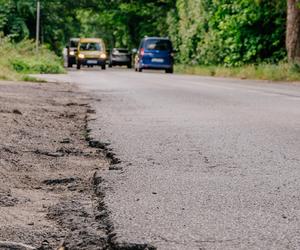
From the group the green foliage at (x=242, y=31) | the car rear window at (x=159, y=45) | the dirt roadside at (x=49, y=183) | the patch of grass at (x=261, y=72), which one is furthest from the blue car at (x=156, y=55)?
the dirt roadside at (x=49, y=183)

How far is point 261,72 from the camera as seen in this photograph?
87.6ft

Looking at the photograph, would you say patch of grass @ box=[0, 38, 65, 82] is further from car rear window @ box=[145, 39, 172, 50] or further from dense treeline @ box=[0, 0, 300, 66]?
car rear window @ box=[145, 39, 172, 50]

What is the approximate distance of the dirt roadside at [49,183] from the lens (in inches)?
146

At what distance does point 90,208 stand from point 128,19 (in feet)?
193

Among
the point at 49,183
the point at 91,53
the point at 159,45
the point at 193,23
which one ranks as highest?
the point at 193,23

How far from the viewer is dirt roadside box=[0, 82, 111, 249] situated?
3719 mm

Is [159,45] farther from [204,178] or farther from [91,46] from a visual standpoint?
[204,178]

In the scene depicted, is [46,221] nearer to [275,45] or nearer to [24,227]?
[24,227]

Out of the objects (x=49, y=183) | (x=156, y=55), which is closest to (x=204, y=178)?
(x=49, y=183)

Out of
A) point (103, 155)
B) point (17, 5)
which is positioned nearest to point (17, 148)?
point (103, 155)

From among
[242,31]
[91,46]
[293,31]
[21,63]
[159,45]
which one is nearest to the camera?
[293,31]

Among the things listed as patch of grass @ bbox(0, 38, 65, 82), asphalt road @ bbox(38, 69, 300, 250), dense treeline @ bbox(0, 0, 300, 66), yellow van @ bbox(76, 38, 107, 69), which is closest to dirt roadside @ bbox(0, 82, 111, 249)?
asphalt road @ bbox(38, 69, 300, 250)

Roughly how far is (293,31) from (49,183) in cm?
2257

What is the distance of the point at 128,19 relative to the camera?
62.4 metres
